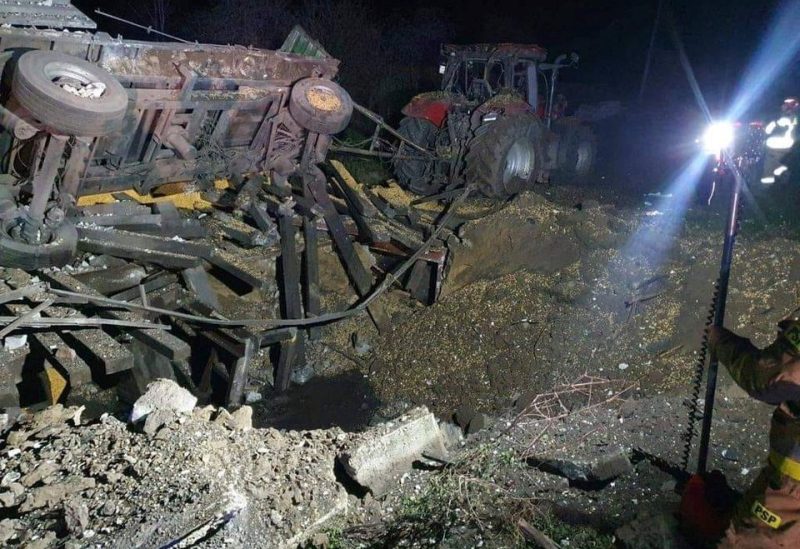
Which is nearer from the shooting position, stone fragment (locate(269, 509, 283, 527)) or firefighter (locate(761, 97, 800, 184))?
stone fragment (locate(269, 509, 283, 527))

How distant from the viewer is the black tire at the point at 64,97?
399cm

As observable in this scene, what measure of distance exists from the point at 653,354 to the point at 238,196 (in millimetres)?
4304

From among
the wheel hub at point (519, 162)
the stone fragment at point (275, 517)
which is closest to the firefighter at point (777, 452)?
the stone fragment at point (275, 517)

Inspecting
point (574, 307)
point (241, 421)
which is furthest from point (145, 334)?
point (574, 307)

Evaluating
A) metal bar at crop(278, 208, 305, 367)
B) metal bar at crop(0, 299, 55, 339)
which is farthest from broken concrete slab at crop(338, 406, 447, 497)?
metal bar at crop(278, 208, 305, 367)

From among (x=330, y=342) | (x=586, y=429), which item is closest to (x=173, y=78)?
(x=330, y=342)

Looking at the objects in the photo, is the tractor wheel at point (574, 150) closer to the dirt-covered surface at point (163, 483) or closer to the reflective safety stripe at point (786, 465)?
the reflective safety stripe at point (786, 465)

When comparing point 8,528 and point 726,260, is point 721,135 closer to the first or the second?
point 726,260

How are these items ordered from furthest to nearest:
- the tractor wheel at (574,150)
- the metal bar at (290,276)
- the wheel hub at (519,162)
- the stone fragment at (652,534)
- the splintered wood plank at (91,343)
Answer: the tractor wheel at (574,150)
the wheel hub at (519,162)
the metal bar at (290,276)
the splintered wood plank at (91,343)
the stone fragment at (652,534)

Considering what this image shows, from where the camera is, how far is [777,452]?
2387 millimetres

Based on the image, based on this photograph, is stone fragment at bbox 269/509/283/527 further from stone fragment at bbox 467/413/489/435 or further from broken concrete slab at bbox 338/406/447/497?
stone fragment at bbox 467/413/489/435

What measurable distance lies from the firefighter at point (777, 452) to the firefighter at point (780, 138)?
5.69 meters

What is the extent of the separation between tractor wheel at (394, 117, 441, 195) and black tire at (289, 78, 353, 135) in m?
2.11

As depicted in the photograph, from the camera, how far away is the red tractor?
7.96m
